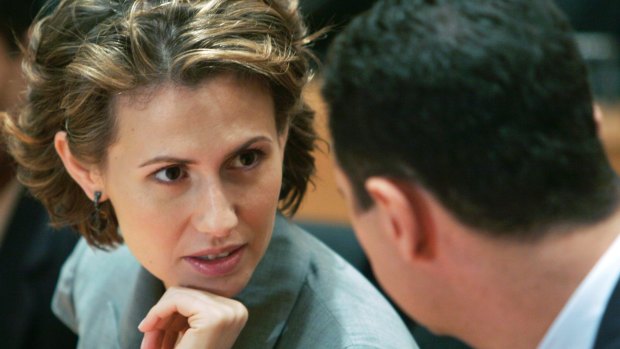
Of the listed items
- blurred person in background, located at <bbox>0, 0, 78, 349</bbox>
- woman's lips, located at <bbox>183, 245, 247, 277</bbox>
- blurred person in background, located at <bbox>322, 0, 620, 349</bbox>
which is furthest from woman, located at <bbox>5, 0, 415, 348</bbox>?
blurred person in background, located at <bbox>0, 0, 78, 349</bbox>

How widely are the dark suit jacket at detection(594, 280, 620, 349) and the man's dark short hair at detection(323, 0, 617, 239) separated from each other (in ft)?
0.30

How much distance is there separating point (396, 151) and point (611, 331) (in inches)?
12.2

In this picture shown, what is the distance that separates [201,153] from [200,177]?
4cm

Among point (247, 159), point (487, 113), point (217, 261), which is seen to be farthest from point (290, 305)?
point (487, 113)

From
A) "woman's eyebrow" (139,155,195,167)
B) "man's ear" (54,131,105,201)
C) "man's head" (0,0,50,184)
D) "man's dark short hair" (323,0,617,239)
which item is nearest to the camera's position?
"man's dark short hair" (323,0,617,239)

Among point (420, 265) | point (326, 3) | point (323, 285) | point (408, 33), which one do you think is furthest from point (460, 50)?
point (326, 3)

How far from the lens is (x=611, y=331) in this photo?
3.46ft

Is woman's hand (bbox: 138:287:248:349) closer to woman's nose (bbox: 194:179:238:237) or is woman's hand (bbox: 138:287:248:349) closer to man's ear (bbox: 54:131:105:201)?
woman's nose (bbox: 194:179:238:237)

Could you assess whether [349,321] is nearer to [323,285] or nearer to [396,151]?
[323,285]

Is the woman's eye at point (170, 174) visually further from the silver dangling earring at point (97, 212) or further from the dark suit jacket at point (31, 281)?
the dark suit jacket at point (31, 281)

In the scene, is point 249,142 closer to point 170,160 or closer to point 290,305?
point 170,160

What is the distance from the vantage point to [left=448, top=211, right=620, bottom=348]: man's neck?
1.07m

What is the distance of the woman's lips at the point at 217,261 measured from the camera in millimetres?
1521

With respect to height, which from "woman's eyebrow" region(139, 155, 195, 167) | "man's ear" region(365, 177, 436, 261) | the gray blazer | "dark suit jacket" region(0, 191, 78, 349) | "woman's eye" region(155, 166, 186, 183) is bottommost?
"dark suit jacket" region(0, 191, 78, 349)
